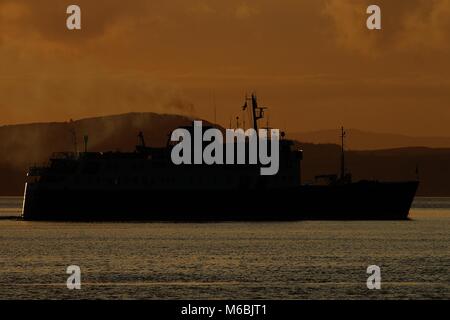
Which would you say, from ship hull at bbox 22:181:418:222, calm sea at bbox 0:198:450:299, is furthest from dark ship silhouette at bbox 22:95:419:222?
calm sea at bbox 0:198:450:299

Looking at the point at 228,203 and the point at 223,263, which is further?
the point at 228,203

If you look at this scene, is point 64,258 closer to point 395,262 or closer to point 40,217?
point 395,262

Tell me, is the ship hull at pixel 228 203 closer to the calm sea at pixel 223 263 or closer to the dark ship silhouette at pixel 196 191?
the dark ship silhouette at pixel 196 191

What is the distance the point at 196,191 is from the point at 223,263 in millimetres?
51343

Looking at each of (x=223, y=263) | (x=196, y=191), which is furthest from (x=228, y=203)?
(x=223, y=263)

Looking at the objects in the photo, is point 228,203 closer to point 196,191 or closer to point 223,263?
point 196,191

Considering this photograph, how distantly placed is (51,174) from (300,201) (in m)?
25.3

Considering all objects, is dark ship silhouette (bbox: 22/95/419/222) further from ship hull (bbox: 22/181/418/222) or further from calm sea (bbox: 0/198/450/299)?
calm sea (bbox: 0/198/450/299)

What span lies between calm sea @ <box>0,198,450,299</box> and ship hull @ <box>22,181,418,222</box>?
8.04 metres

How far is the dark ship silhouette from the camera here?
107 metres

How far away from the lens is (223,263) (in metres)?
56.5

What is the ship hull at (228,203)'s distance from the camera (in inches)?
4183
